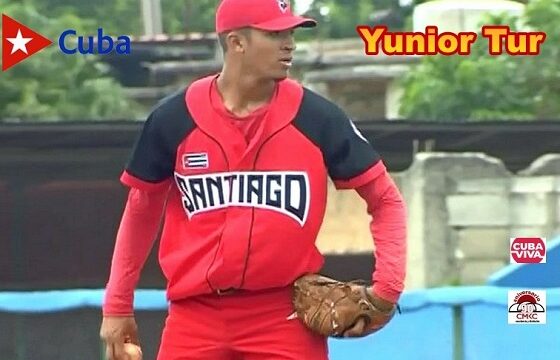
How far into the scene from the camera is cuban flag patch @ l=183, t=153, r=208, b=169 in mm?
2938

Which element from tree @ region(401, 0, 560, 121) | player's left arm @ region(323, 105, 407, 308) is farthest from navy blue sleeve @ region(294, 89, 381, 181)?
tree @ region(401, 0, 560, 121)

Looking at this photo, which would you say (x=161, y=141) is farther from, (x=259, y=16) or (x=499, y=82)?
(x=499, y=82)

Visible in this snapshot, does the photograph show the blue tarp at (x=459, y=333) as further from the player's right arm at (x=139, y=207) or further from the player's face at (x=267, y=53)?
the player's face at (x=267, y=53)

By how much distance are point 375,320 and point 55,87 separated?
27.9ft

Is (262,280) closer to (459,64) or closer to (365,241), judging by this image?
(365,241)

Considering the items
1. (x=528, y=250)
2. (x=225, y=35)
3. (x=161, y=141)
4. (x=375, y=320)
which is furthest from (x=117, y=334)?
(x=528, y=250)

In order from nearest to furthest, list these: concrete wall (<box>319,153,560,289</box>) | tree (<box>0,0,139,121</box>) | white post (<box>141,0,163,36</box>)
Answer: concrete wall (<box>319,153,560,289</box>) < tree (<box>0,0,139,121</box>) < white post (<box>141,0,163,36</box>)

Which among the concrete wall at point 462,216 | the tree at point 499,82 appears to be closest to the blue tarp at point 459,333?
the concrete wall at point 462,216

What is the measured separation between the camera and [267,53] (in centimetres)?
291

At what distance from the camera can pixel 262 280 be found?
2.88 meters

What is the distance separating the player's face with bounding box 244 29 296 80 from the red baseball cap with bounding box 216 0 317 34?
0.06 feet

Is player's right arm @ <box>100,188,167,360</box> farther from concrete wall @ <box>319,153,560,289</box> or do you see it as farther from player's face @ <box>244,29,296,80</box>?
concrete wall @ <box>319,153,560,289</box>

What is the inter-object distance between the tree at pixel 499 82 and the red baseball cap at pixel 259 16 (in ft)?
18.2

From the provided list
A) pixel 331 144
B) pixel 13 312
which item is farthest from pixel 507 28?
pixel 331 144
